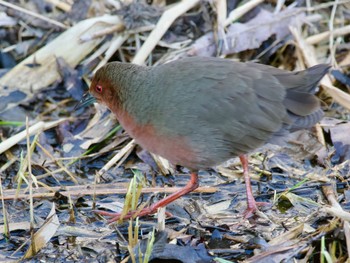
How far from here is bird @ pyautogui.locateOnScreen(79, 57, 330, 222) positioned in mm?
4406

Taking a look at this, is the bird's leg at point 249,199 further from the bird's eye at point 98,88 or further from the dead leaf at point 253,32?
the dead leaf at point 253,32

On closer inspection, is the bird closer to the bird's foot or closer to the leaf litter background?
the bird's foot

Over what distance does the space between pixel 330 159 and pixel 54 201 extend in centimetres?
194

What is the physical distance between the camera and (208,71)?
178 inches

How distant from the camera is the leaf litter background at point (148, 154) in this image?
422cm

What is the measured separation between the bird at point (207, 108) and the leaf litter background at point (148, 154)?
0.26 metres

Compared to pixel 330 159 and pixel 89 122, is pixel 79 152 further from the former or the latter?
pixel 330 159

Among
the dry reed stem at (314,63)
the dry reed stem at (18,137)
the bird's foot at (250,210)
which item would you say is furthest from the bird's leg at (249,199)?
the dry reed stem at (18,137)

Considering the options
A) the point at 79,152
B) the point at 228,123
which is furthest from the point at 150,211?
the point at 79,152

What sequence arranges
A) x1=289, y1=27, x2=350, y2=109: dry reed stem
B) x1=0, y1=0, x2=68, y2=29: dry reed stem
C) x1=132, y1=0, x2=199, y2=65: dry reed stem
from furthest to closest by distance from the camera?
x1=0, y1=0, x2=68, y2=29: dry reed stem < x1=132, y1=0, x2=199, y2=65: dry reed stem < x1=289, y1=27, x2=350, y2=109: dry reed stem

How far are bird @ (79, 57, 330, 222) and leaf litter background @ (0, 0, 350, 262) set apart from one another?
0.26m

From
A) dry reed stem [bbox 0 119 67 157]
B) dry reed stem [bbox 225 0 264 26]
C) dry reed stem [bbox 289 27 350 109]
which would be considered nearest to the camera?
dry reed stem [bbox 0 119 67 157]

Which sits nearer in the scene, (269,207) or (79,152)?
(269,207)

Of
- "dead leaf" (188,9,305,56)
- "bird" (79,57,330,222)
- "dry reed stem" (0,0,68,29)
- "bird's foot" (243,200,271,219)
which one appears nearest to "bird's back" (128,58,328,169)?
"bird" (79,57,330,222)
